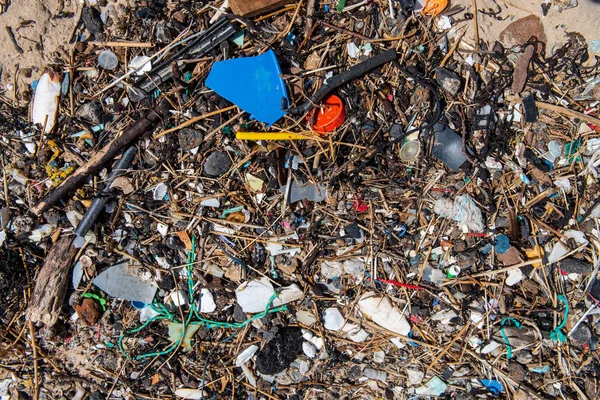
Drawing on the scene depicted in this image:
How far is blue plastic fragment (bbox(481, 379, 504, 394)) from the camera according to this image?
225cm

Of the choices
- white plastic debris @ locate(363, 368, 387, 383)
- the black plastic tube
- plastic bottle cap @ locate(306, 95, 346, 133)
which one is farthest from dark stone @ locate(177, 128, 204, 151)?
white plastic debris @ locate(363, 368, 387, 383)

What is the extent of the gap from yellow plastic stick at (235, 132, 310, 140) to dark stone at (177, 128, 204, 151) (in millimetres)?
211

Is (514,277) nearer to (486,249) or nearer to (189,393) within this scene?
(486,249)

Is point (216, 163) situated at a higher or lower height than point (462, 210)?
higher

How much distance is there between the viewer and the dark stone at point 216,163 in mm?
2072

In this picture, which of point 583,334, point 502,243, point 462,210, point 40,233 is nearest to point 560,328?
point 583,334

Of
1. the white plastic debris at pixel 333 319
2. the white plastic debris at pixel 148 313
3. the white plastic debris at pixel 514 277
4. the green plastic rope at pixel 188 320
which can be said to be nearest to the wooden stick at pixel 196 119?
the green plastic rope at pixel 188 320

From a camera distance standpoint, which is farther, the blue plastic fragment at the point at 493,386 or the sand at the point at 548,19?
the blue plastic fragment at the point at 493,386

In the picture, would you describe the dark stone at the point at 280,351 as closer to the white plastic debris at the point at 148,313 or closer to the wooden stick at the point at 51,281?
the white plastic debris at the point at 148,313

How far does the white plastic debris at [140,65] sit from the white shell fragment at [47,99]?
412 mm

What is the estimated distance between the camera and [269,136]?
2004 millimetres

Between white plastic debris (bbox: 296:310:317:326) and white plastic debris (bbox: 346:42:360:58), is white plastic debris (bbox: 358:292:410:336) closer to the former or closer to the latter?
white plastic debris (bbox: 296:310:317:326)

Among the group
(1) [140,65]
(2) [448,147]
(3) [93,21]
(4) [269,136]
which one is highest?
(3) [93,21]

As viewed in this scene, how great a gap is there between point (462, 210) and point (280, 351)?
1.25 m
